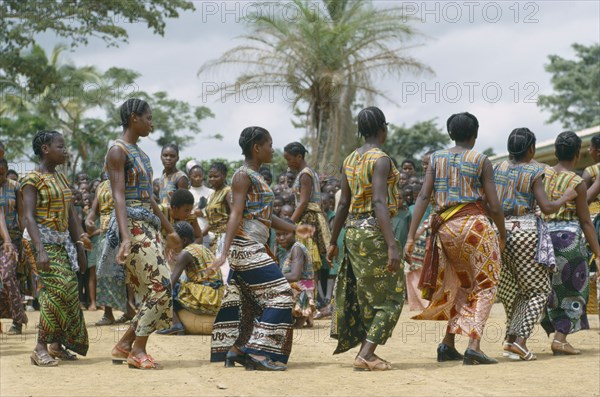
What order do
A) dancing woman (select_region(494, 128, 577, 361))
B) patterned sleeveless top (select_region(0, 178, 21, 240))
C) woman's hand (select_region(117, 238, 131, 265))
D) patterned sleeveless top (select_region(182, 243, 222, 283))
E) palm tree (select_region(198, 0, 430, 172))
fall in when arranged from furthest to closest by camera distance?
palm tree (select_region(198, 0, 430, 172))
patterned sleeveless top (select_region(182, 243, 222, 283))
patterned sleeveless top (select_region(0, 178, 21, 240))
dancing woman (select_region(494, 128, 577, 361))
woman's hand (select_region(117, 238, 131, 265))

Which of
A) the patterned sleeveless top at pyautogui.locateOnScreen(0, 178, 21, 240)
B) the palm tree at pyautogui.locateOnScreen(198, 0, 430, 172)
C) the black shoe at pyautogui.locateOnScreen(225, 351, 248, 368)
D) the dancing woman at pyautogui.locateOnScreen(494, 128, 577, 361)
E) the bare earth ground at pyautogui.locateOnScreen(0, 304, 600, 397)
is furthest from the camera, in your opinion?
the palm tree at pyautogui.locateOnScreen(198, 0, 430, 172)

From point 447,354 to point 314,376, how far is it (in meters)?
1.32

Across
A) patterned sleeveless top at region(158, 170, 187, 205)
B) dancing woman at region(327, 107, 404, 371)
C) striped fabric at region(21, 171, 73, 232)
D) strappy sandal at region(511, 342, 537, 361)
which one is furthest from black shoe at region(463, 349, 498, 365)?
patterned sleeveless top at region(158, 170, 187, 205)

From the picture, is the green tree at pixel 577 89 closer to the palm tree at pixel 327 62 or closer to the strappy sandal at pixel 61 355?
the palm tree at pixel 327 62

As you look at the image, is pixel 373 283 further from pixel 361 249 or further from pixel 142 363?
pixel 142 363

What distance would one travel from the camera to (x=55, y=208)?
7.38 meters

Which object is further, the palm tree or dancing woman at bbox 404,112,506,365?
the palm tree

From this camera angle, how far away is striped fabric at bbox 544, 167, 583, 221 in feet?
26.0

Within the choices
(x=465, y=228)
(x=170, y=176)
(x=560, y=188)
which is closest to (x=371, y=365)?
(x=465, y=228)

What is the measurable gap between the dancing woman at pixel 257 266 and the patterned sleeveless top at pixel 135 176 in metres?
0.68

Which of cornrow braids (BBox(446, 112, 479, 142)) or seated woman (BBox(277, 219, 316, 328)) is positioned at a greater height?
cornrow braids (BBox(446, 112, 479, 142))

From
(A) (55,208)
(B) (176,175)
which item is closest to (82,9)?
(B) (176,175)

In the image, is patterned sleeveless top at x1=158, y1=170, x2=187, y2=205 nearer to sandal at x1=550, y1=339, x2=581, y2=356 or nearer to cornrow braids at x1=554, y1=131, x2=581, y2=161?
cornrow braids at x1=554, y1=131, x2=581, y2=161

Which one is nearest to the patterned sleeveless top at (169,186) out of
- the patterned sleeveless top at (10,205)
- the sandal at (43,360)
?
the patterned sleeveless top at (10,205)
